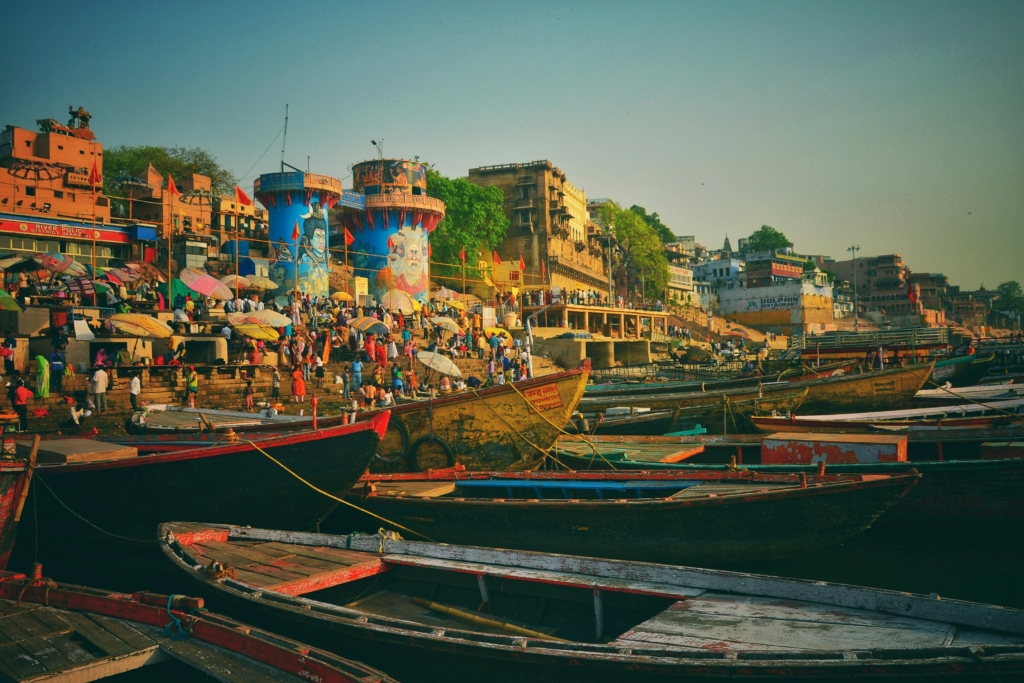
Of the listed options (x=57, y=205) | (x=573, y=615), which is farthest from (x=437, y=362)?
(x=57, y=205)

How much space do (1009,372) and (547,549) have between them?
108 ft

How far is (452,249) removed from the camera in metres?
51.1

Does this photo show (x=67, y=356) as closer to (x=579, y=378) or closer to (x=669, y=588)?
(x=579, y=378)

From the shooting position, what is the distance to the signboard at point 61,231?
3123 centimetres

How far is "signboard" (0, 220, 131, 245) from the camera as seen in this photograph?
31234mm

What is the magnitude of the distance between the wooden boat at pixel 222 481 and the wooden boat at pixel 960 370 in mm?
23846

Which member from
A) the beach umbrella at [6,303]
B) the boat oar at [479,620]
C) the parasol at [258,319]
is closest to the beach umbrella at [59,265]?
the beach umbrella at [6,303]

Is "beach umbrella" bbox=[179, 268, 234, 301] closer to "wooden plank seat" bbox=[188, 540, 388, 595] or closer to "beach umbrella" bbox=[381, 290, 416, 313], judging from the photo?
"beach umbrella" bbox=[381, 290, 416, 313]

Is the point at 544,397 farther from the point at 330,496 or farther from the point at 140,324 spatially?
the point at 140,324

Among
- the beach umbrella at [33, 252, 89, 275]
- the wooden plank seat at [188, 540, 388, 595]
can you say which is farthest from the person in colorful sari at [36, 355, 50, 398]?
the wooden plank seat at [188, 540, 388, 595]

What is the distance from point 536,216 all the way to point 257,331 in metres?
41.3

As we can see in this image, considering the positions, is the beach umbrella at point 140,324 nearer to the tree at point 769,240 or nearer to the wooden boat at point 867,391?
the wooden boat at point 867,391

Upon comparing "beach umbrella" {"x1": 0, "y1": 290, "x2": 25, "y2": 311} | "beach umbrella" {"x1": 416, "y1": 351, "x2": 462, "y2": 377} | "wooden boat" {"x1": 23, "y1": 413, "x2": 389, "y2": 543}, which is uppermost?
"beach umbrella" {"x1": 0, "y1": 290, "x2": 25, "y2": 311}

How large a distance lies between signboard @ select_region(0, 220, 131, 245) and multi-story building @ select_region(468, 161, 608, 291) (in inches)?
1255
